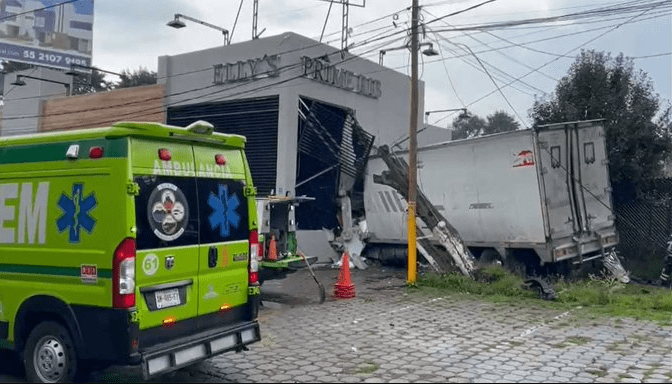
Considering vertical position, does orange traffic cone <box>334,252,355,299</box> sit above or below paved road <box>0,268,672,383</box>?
above

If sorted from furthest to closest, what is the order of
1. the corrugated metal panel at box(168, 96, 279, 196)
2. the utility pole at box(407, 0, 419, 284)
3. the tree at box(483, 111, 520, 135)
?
the tree at box(483, 111, 520, 135)
the corrugated metal panel at box(168, 96, 279, 196)
the utility pole at box(407, 0, 419, 284)

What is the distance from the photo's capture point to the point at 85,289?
5.81 m

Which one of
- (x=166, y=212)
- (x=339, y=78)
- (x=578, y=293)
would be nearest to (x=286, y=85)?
(x=339, y=78)

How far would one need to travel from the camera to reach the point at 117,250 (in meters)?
5.62

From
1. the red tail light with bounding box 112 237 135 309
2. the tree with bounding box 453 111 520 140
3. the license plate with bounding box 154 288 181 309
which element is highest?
the tree with bounding box 453 111 520 140

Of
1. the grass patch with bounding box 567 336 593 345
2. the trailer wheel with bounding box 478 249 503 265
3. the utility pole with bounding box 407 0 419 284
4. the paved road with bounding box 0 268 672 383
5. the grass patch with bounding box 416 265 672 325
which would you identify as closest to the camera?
the paved road with bounding box 0 268 672 383

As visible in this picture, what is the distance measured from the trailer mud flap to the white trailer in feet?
29.2

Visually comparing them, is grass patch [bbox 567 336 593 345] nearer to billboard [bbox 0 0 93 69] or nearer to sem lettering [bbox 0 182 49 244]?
sem lettering [bbox 0 182 49 244]

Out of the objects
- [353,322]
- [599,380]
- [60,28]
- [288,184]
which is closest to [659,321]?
[599,380]

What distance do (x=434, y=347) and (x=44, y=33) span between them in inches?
1027

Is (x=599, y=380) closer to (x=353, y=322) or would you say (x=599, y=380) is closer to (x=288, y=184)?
(x=353, y=322)

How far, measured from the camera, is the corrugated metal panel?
19375 millimetres

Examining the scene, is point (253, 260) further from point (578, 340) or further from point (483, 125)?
point (483, 125)

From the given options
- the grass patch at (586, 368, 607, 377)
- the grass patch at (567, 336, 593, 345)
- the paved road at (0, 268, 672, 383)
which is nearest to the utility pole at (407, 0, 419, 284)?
the paved road at (0, 268, 672, 383)
